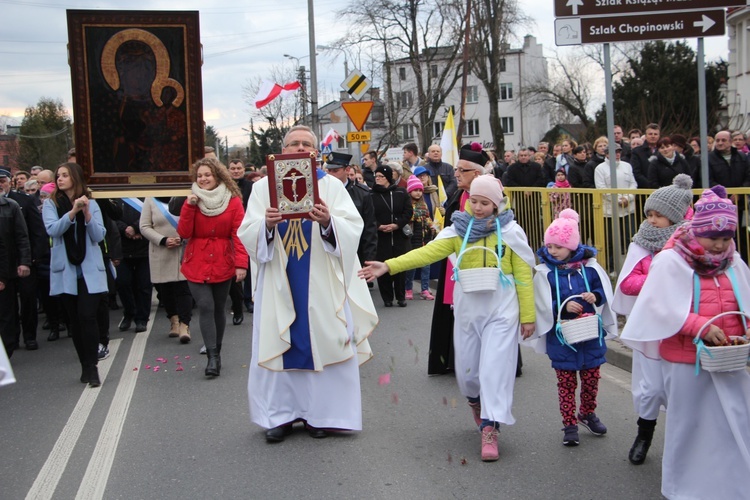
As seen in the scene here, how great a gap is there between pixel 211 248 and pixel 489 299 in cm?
333

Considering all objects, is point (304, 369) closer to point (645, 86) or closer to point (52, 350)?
point (52, 350)

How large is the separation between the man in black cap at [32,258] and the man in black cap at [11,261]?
1.13 ft

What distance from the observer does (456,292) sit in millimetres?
5719

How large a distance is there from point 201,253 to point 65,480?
2.97 metres

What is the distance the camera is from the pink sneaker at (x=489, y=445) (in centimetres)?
537

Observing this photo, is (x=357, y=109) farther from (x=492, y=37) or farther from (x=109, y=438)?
(x=492, y=37)

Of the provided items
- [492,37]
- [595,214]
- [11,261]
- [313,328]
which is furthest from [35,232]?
[492,37]

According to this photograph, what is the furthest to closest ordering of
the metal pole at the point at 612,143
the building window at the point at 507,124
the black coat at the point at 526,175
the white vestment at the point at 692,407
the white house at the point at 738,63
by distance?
the building window at the point at 507,124
the white house at the point at 738,63
the black coat at the point at 526,175
the metal pole at the point at 612,143
the white vestment at the point at 692,407

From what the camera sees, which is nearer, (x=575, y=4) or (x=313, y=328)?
(x=313, y=328)

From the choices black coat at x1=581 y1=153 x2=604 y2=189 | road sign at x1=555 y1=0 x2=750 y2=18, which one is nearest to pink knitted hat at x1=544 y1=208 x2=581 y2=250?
road sign at x1=555 y1=0 x2=750 y2=18

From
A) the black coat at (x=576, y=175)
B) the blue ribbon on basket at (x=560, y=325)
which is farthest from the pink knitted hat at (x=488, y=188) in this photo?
the black coat at (x=576, y=175)

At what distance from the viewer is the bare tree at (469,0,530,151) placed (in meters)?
39.9

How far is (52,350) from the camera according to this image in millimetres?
9836

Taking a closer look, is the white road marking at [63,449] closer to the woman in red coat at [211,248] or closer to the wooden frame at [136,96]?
the woman in red coat at [211,248]
